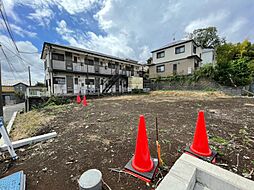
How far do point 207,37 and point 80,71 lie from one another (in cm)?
2753

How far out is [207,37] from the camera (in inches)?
1065

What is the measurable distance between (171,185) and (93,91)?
14.5 meters

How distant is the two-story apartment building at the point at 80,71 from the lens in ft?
41.3

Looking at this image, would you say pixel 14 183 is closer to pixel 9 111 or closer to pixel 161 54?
pixel 9 111

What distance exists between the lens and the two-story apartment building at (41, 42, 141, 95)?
41.3ft

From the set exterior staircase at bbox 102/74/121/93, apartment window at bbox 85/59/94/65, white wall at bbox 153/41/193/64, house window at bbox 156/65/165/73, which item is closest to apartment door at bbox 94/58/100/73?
apartment window at bbox 85/59/94/65

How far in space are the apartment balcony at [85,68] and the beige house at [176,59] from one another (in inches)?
218

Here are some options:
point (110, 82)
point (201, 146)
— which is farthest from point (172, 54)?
point (201, 146)

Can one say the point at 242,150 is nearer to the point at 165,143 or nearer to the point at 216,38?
the point at 165,143

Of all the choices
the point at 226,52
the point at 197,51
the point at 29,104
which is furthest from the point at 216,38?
the point at 29,104

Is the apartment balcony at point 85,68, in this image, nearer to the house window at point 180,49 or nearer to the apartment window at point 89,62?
the apartment window at point 89,62

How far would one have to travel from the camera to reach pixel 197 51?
19453 millimetres

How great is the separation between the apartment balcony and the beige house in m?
5.53

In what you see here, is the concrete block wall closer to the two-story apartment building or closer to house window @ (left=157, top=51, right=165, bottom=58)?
the two-story apartment building
